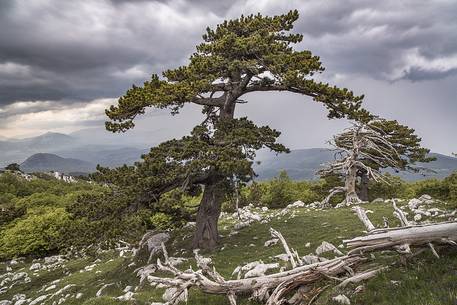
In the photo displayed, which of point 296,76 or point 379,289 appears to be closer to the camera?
point 379,289

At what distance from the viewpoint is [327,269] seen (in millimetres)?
11586

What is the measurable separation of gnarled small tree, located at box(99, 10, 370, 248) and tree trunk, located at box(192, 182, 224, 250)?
50 millimetres

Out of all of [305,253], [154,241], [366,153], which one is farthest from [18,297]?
[366,153]

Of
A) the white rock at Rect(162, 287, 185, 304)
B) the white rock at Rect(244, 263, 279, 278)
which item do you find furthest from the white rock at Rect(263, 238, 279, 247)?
the white rock at Rect(162, 287, 185, 304)

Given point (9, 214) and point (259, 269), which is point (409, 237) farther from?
point (9, 214)

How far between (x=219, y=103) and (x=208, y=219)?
302 inches

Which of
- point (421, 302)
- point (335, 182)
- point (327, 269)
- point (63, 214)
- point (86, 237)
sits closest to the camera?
point (421, 302)

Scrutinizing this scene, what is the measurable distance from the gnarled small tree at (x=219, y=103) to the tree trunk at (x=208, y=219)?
0.16 ft

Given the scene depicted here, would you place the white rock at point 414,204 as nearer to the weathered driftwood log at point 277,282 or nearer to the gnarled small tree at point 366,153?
the gnarled small tree at point 366,153

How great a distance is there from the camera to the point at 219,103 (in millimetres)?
25562

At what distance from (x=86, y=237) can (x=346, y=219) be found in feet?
56.4

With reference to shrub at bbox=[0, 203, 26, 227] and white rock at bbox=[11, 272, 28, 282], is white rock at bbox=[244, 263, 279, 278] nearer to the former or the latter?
white rock at bbox=[11, 272, 28, 282]

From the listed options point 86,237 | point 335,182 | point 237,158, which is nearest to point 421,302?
point 237,158

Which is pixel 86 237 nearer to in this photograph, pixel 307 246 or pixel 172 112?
pixel 172 112
